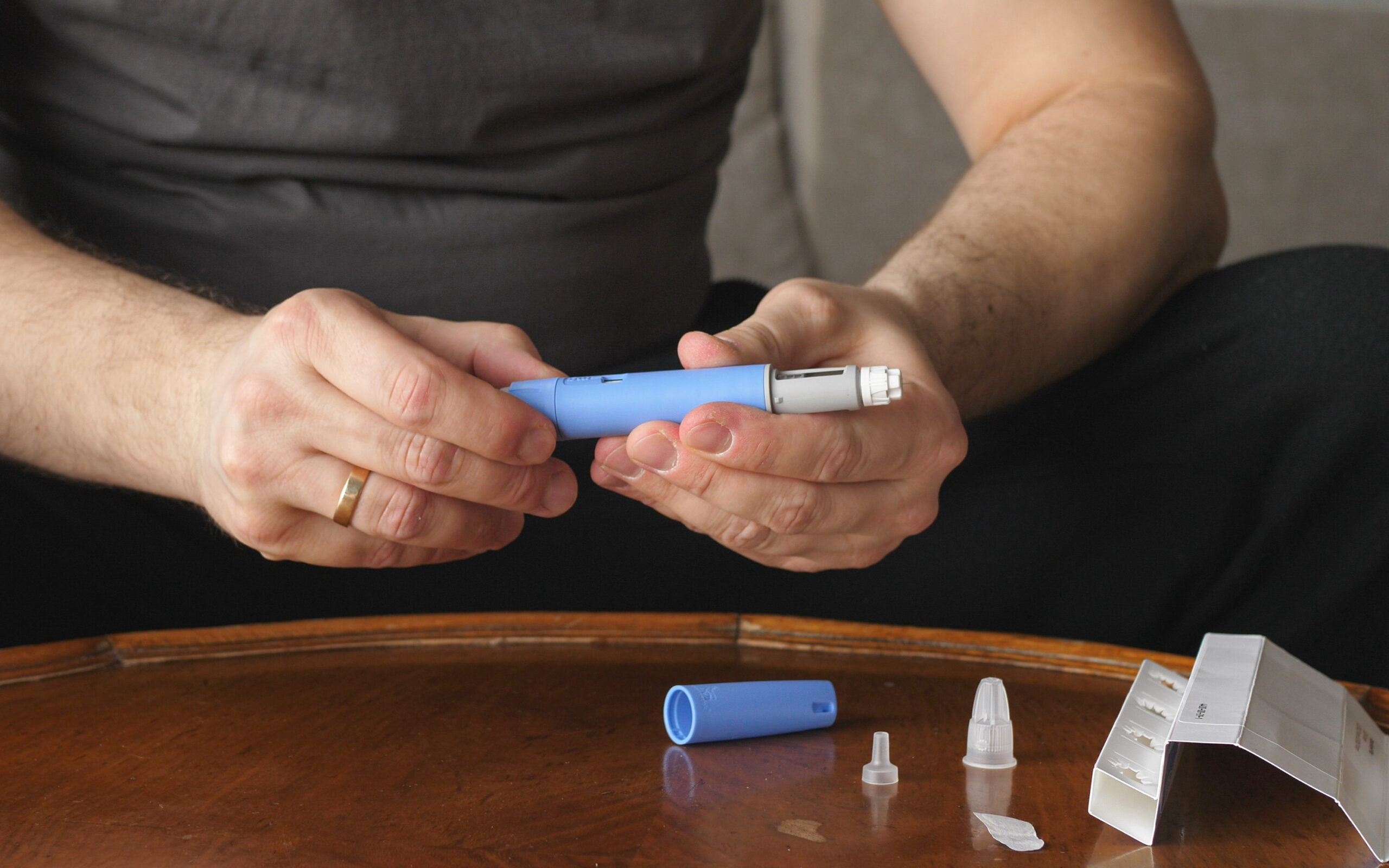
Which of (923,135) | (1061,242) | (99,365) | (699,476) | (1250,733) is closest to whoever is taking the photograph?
(1250,733)

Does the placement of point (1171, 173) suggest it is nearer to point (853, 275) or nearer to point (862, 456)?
point (862, 456)

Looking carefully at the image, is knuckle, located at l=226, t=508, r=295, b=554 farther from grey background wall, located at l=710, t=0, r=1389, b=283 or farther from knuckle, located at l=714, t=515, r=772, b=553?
grey background wall, located at l=710, t=0, r=1389, b=283

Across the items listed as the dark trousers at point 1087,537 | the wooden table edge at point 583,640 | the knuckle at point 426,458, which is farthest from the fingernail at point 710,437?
the dark trousers at point 1087,537

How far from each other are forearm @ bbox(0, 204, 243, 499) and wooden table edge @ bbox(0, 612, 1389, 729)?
0.09 m

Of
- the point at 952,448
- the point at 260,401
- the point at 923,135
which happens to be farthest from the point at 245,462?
the point at 923,135

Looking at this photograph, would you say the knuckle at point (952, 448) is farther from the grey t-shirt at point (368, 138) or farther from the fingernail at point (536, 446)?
the grey t-shirt at point (368, 138)

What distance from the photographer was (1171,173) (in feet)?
2.79

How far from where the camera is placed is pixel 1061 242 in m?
0.79

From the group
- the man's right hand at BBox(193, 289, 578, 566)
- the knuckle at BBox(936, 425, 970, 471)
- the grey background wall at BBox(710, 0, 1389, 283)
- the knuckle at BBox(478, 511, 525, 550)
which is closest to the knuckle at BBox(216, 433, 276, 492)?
the man's right hand at BBox(193, 289, 578, 566)

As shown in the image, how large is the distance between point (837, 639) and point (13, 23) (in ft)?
2.45

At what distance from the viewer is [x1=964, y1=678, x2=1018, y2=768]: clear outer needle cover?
18.2 inches

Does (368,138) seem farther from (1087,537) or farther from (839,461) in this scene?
(1087,537)

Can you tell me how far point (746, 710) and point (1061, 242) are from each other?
473mm

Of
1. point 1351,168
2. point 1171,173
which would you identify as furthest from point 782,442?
point 1351,168
